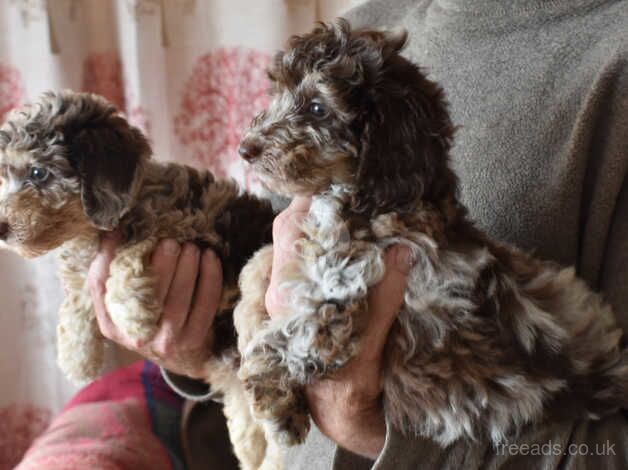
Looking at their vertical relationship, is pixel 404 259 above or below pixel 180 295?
above

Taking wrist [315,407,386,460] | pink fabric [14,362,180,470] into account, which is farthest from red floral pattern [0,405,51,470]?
wrist [315,407,386,460]

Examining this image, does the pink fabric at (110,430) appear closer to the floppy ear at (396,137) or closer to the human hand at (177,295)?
the human hand at (177,295)

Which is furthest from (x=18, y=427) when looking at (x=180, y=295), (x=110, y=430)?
(x=180, y=295)

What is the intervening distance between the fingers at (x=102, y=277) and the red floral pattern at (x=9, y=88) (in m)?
1.17

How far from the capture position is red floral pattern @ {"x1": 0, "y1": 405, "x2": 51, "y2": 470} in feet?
9.05

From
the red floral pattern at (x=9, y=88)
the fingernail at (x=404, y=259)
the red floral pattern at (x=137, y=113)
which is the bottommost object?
the red floral pattern at (x=137, y=113)

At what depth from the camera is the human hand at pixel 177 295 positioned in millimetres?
1506

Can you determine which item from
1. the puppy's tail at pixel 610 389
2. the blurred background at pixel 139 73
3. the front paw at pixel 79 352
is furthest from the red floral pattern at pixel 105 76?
the puppy's tail at pixel 610 389

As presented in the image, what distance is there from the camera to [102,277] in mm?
1542

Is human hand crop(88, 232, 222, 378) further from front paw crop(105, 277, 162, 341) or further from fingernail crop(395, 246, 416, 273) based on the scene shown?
fingernail crop(395, 246, 416, 273)

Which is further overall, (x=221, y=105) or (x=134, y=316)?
(x=221, y=105)

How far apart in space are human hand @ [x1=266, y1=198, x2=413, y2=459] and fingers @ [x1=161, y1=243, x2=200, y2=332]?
320mm

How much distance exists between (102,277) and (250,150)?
59 centimetres

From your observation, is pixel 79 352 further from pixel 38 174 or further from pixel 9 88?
pixel 9 88
